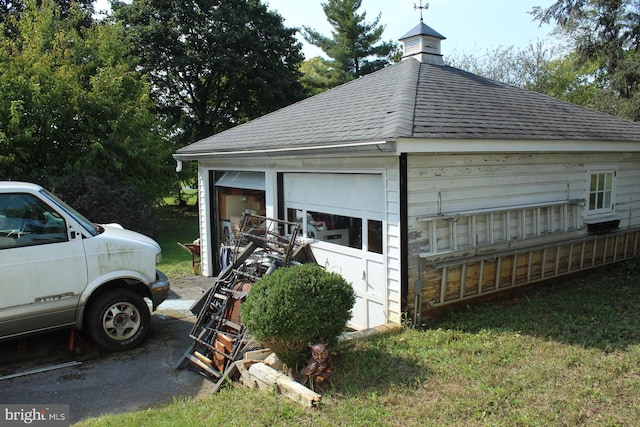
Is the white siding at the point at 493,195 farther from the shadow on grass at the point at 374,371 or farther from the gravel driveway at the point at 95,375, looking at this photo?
the gravel driveway at the point at 95,375

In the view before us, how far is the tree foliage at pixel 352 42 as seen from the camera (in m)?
30.3

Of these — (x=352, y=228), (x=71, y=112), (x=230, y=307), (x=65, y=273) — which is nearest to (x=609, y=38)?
(x=352, y=228)

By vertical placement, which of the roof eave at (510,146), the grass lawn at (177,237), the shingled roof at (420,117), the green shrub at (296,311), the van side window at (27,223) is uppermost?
the shingled roof at (420,117)

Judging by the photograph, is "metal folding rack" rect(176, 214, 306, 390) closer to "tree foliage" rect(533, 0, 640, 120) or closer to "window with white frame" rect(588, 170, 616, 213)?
"window with white frame" rect(588, 170, 616, 213)

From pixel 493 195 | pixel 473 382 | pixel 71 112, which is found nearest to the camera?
pixel 473 382

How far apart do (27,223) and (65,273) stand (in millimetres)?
715

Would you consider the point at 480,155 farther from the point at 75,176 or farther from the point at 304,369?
the point at 75,176

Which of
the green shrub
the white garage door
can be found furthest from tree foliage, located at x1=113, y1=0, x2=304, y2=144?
the green shrub

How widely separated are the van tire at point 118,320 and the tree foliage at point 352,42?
25.6m

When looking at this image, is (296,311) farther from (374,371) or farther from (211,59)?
(211,59)

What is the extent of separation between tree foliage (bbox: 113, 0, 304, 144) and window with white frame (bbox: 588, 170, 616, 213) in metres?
17.3

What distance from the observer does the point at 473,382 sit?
14.5 ft

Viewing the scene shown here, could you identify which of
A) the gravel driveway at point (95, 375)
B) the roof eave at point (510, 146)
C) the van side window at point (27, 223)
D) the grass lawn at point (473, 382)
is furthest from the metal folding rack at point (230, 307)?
the van side window at point (27, 223)

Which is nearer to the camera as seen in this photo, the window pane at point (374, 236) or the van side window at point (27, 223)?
the van side window at point (27, 223)
